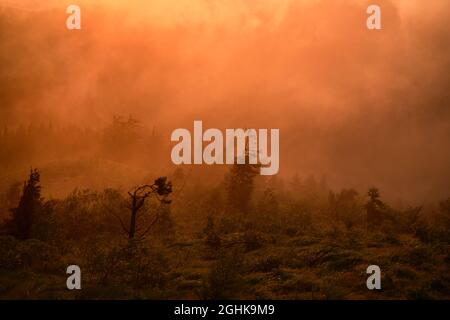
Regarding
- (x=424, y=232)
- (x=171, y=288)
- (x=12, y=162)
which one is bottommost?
(x=171, y=288)

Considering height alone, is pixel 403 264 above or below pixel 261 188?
below

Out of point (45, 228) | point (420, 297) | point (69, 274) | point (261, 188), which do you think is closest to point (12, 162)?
point (261, 188)

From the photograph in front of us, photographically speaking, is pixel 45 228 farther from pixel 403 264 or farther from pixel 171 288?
pixel 403 264

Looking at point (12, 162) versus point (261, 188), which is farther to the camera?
point (12, 162)

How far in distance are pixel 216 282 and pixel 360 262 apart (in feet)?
29.0

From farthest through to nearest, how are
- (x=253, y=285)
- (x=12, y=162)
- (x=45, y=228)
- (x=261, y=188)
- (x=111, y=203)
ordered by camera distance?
(x=12, y=162), (x=261, y=188), (x=111, y=203), (x=45, y=228), (x=253, y=285)

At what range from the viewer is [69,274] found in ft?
79.8

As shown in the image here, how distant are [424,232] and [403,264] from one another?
7.96 m

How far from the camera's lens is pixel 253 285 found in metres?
21.6

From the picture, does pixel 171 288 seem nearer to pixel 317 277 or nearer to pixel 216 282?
pixel 216 282
